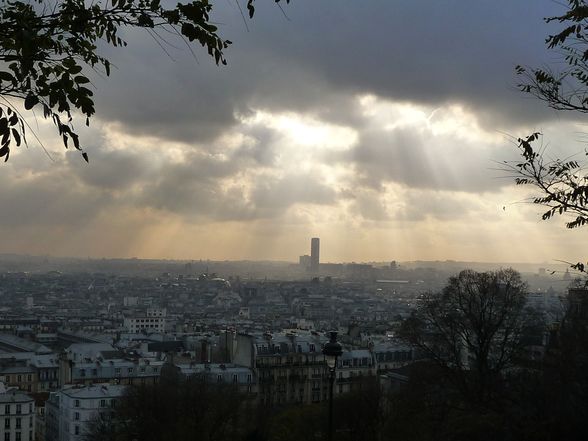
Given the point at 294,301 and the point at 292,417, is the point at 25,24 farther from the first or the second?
the point at 294,301

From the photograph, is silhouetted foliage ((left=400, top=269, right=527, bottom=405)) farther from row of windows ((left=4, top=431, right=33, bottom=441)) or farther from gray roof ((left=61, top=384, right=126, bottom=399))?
row of windows ((left=4, top=431, right=33, bottom=441))

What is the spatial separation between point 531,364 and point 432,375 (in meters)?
3.16

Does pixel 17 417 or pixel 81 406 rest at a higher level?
pixel 81 406

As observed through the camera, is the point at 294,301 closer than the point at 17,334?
No

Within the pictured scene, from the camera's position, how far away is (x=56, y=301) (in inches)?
7598

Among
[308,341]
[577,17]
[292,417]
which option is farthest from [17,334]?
[577,17]

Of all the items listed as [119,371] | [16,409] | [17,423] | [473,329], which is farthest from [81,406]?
[473,329]

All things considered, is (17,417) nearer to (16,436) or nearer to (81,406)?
(16,436)

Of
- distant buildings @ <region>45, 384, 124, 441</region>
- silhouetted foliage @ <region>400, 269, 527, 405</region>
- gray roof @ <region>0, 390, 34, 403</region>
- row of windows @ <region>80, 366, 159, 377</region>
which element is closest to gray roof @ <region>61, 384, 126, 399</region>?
distant buildings @ <region>45, 384, 124, 441</region>

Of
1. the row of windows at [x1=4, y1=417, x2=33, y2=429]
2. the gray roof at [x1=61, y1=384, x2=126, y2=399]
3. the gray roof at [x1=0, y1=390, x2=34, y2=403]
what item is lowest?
the row of windows at [x1=4, y1=417, x2=33, y2=429]

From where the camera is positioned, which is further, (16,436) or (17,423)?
(16,436)

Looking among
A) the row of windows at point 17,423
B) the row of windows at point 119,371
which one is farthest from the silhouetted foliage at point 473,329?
the row of windows at point 119,371

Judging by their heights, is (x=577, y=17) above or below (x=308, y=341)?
above

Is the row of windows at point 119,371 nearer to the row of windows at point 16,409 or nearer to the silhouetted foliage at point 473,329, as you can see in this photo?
Result: the row of windows at point 16,409
